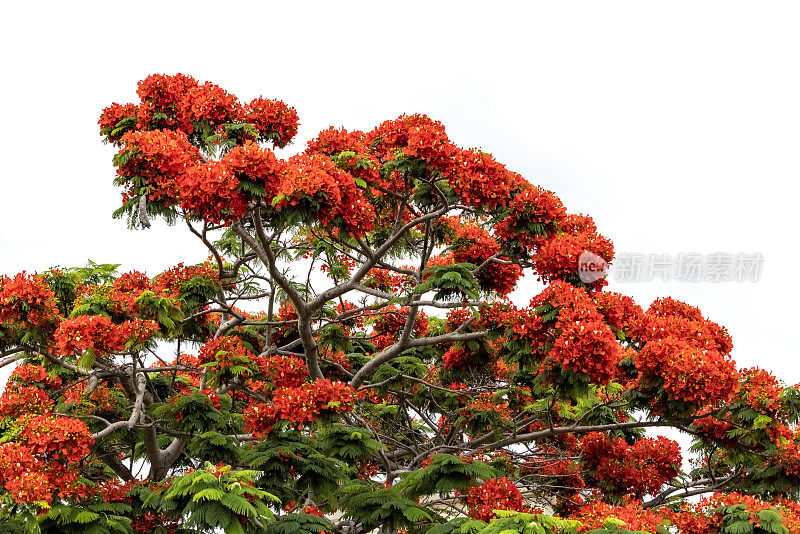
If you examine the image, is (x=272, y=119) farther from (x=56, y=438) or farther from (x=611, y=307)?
(x=611, y=307)

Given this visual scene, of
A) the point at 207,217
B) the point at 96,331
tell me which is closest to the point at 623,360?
the point at 207,217

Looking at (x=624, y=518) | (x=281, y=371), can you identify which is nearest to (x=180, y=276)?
(x=281, y=371)

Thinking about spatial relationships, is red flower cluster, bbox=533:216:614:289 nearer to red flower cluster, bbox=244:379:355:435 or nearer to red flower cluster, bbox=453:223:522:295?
red flower cluster, bbox=453:223:522:295

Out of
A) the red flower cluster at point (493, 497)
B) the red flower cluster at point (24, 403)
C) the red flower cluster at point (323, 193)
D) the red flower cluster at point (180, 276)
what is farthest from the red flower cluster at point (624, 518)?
the red flower cluster at point (24, 403)

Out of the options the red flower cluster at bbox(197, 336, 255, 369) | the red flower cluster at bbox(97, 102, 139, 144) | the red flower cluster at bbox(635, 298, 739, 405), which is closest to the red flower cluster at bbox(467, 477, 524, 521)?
the red flower cluster at bbox(635, 298, 739, 405)

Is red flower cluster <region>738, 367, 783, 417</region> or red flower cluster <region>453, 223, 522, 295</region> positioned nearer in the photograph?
red flower cluster <region>738, 367, 783, 417</region>

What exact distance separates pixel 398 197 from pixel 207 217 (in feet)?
8.76

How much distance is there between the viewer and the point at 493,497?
9555 mm

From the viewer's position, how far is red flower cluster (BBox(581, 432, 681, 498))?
11273mm

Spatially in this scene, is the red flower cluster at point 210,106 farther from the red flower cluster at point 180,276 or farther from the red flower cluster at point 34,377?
the red flower cluster at point 34,377

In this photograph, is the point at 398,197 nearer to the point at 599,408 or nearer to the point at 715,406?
the point at 599,408

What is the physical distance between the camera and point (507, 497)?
960 cm
